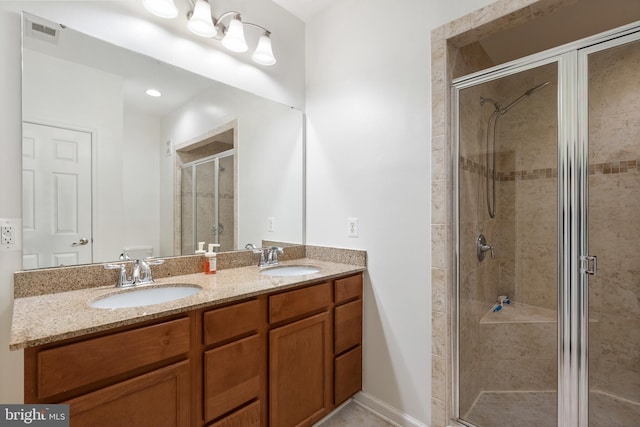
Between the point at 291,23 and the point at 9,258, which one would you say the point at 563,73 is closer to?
the point at 291,23

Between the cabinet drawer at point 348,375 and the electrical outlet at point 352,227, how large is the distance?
715 millimetres

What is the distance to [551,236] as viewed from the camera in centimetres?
151

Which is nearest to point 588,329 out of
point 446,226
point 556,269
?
point 556,269

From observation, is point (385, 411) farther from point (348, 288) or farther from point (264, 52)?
point (264, 52)

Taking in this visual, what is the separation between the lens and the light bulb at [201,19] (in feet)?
5.41

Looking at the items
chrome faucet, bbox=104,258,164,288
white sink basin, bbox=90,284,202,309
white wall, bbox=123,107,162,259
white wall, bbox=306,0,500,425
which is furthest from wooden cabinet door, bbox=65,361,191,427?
white wall, bbox=306,0,500,425

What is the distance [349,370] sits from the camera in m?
1.89

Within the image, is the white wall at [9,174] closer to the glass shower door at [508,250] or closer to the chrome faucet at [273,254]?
the chrome faucet at [273,254]

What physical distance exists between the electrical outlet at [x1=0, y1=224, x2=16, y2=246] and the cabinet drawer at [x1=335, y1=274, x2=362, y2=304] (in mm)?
1470

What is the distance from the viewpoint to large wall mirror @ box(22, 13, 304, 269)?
1334mm

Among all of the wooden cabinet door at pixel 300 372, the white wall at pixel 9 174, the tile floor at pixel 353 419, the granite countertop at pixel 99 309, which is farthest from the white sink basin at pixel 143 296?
the tile floor at pixel 353 419

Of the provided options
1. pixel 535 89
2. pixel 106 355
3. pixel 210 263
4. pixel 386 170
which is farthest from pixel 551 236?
pixel 106 355

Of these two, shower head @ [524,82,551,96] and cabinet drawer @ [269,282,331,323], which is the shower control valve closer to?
shower head @ [524,82,551,96]

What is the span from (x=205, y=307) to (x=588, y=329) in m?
1.65
